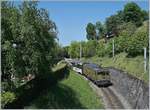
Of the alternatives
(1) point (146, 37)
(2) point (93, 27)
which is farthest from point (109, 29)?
(1) point (146, 37)

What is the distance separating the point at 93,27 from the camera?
158m

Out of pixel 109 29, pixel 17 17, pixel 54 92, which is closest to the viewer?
pixel 17 17

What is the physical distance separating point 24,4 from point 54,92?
43.4ft

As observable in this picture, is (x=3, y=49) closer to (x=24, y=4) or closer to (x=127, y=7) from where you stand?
(x=24, y=4)

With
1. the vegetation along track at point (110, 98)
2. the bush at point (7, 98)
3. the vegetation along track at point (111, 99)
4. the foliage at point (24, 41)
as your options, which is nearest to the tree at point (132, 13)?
the vegetation along track at point (110, 98)

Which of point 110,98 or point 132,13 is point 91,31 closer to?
point 132,13

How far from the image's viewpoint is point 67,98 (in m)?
40.6

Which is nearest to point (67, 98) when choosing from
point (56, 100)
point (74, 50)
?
point (56, 100)

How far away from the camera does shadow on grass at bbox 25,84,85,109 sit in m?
36.0

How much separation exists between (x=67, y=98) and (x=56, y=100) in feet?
5.43

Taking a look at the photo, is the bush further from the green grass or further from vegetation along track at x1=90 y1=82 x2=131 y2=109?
vegetation along track at x1=90 y1=82 x2=131 y2=109

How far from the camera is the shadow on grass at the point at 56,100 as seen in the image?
1415 inches

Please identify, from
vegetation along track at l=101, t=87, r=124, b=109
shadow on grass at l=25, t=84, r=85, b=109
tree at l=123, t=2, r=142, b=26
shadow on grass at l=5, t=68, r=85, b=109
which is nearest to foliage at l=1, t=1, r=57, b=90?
shadow on grass at l=5, t=68, r=85, b=109

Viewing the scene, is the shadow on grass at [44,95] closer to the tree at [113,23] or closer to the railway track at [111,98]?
the railway track at [111,98]
